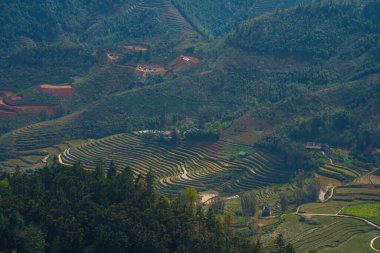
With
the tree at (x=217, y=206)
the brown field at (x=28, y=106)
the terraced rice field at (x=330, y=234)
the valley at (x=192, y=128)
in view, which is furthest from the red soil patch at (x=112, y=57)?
the terraced rice field at (x=330, y=234)

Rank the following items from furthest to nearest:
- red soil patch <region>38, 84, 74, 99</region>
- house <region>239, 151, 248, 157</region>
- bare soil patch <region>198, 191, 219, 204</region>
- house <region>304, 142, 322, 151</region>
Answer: red soil patch <region>38, 84, 74, 99</region> → house <region>239, 151, 248, 157</region> → house <region>304, 142, 322, 151</region> → bare soil patch <region>198, 191, 219, 204</region>

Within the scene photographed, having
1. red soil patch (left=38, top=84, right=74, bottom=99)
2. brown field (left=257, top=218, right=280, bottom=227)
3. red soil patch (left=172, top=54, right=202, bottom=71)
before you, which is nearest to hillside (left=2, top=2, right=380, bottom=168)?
red soil patch (left=38, top=84, right=74, bottom=99)

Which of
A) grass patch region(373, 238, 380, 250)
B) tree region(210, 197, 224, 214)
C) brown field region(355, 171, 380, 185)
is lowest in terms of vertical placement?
tree region(210, 197, 224, 214)

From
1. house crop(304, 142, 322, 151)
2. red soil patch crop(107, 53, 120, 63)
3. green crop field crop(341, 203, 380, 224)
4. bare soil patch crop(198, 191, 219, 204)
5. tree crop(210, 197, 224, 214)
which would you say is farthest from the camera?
red soil patch crop(107, 53, 120, 63)

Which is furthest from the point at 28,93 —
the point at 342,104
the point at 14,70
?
the point at 342,104

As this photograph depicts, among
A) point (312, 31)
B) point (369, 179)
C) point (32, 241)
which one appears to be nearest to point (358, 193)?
point (369, 179)

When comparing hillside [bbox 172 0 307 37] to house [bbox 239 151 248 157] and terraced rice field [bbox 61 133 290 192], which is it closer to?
terraced rice field [bbox 61 133 290 192]

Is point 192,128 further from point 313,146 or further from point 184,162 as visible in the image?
point 313,146

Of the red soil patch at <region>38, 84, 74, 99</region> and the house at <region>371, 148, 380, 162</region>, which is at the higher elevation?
the house at <region>371, 148, 380, 162</region>
